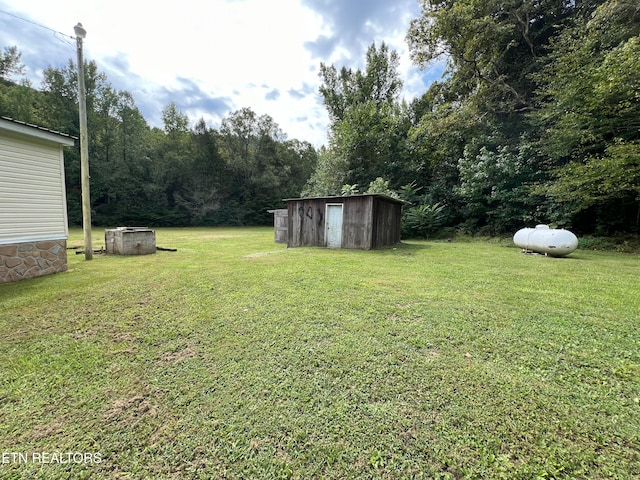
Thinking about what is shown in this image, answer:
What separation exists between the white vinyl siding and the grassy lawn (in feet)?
5.83

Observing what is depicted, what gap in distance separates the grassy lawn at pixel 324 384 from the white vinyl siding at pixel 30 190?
69.9 inches

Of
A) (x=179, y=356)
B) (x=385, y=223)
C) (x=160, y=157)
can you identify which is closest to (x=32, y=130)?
(x=179, y=356)

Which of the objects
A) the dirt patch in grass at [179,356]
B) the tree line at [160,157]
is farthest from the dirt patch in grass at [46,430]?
the tree line at [160,157]

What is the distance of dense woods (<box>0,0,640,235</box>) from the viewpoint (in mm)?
8688

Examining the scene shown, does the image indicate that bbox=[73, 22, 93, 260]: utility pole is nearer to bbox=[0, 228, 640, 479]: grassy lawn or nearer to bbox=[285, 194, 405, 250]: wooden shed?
bbox=[0, 228, 640, 479]: grassy lawn

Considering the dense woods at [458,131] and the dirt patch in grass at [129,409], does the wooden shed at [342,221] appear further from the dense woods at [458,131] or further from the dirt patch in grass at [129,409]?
the dirt patch in grass at [129,409]

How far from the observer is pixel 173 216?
25578 mm

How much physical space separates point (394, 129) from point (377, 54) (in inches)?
347

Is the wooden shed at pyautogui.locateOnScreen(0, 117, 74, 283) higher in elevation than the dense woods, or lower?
lower

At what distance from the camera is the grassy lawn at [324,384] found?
126 centimetres

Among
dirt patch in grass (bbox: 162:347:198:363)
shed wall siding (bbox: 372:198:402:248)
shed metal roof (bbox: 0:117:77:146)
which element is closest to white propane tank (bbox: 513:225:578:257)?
shed wall siding (bbox: 372:198:402:248)

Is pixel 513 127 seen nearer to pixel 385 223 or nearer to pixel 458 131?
pixel 458 131

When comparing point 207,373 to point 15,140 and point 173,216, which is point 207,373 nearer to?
point 15,140

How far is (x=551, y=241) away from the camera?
692cm
